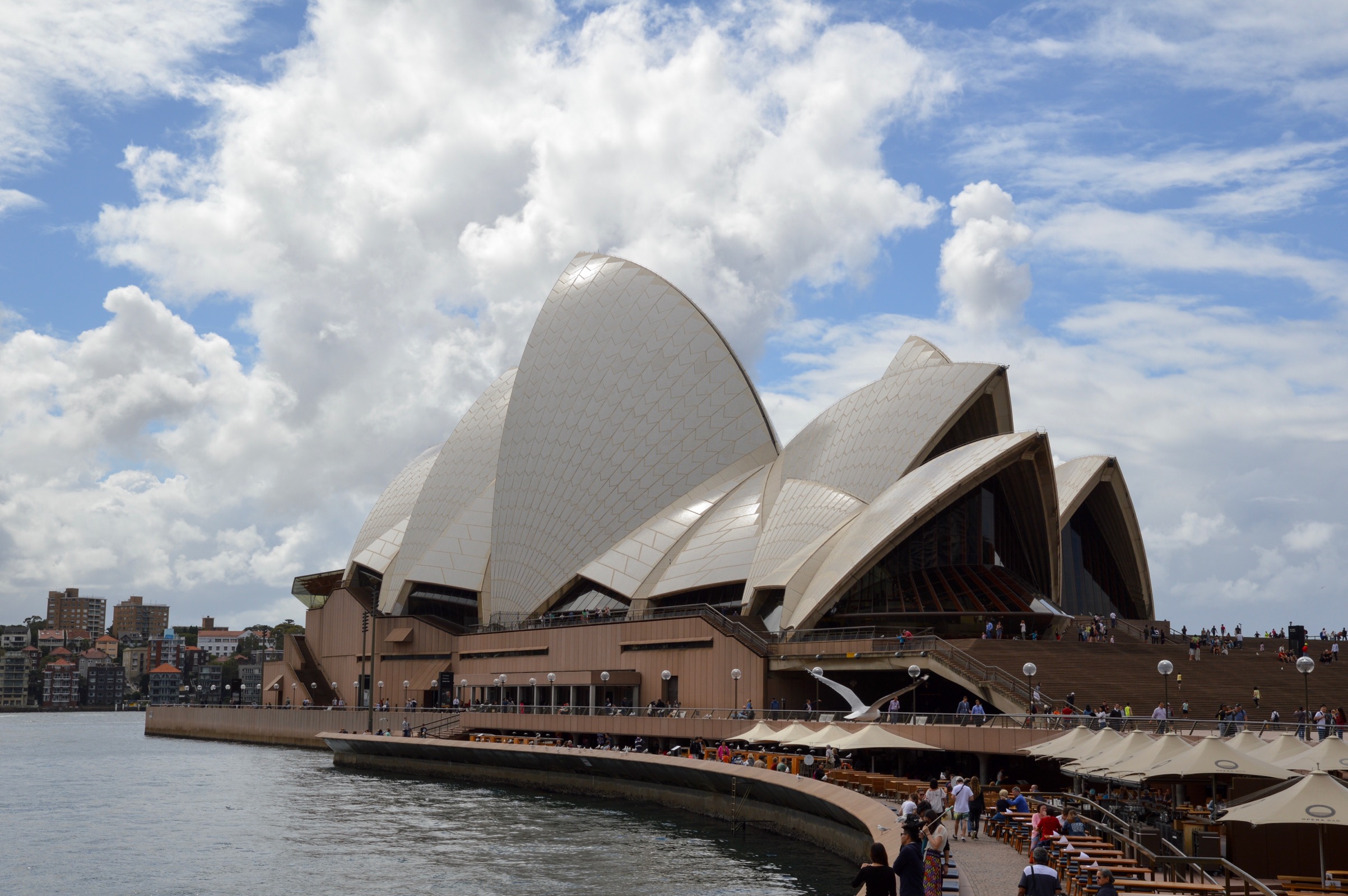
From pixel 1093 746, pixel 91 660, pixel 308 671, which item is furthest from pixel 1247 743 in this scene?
pixel 91 660

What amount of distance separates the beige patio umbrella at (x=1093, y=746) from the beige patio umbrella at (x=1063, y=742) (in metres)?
0.16

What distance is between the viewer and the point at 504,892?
18.6 metres

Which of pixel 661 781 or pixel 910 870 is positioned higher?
pixel 910 870

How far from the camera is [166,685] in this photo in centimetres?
14950

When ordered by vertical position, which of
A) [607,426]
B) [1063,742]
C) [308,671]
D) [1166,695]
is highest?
[607,426]

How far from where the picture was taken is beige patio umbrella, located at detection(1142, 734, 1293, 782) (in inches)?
584

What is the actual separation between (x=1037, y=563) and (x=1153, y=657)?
9434mm

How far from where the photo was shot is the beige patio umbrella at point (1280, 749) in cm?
1577

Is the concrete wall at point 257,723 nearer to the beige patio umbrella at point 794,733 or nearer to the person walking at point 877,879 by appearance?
the beige patio umbrella at point 794,733

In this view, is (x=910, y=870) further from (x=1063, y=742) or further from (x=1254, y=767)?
(x=1063, y=742)

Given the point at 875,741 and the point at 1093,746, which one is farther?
the point at 875,741

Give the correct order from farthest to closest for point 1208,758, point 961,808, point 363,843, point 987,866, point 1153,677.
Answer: point 1153,677
point 363,843
point 961,808
point 987,866
point 1208,758

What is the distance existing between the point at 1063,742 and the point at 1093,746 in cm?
140

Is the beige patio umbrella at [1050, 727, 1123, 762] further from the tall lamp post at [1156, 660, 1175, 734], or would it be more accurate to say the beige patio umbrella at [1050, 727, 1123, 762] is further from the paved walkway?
the tall lamp post at [1156, 660, 1175, 734]
